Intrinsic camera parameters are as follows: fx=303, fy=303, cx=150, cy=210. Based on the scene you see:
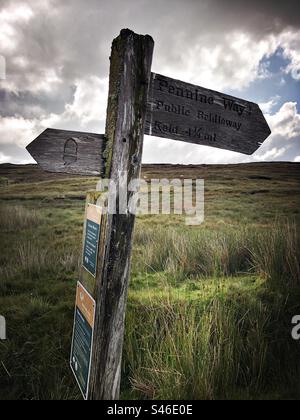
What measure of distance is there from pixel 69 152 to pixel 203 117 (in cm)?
98

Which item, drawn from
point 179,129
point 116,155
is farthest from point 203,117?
point 116,155

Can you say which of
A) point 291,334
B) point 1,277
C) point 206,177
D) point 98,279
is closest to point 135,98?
point 98,279

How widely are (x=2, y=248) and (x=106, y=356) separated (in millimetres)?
4890

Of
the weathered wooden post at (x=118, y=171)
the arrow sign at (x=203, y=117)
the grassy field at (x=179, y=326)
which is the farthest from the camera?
the grassy field at (x=179, y=326)

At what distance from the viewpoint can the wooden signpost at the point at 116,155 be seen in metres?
1.82

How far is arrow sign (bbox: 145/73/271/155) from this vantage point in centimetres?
199

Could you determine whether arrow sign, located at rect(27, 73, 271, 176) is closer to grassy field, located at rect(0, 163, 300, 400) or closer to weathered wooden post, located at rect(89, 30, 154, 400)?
weathered wooden post, located at rect(89, 30, 154, 400)

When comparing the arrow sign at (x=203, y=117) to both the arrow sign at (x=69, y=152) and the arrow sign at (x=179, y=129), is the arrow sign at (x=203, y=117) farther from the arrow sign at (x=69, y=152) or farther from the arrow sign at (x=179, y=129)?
the arrow sign at (x=69, y=152)

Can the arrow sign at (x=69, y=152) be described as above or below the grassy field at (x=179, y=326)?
above

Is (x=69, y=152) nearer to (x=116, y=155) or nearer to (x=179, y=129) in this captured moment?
(x=116, y=155)

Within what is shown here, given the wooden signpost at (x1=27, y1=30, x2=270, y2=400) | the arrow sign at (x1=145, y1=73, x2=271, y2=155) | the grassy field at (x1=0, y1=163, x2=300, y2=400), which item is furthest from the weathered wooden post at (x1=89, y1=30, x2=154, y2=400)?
the grassy field at (x1=0, y1=163, x2=300, y2=400)

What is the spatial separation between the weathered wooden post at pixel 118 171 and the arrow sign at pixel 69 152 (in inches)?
3.1

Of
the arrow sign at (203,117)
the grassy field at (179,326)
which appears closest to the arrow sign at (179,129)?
the arrow sign at (203,117)
